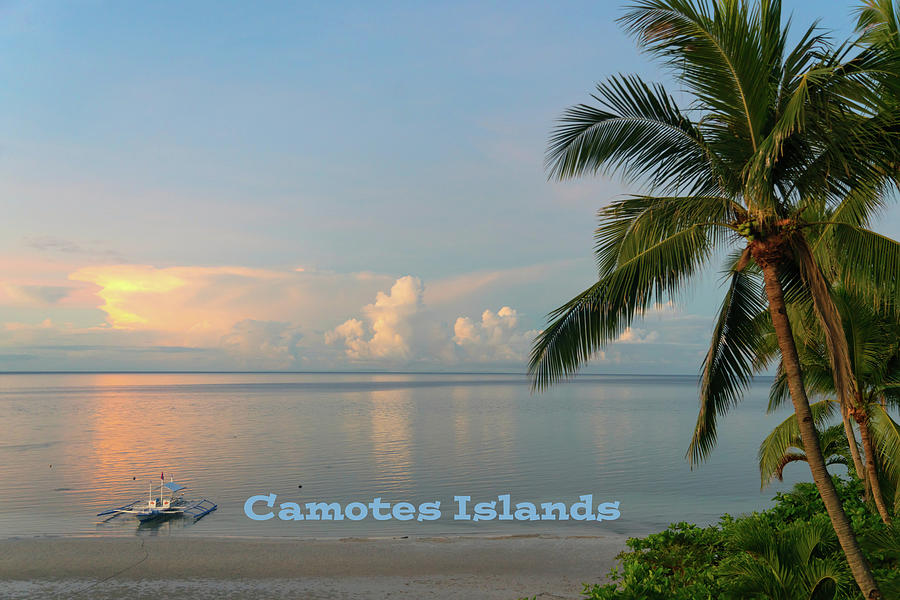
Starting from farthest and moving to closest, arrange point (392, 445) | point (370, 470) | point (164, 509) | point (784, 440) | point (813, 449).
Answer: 1. point (392, 445)
2. point (370, 470)
3. point (164, 509)
4. point (784, 440)
5. point (813, 449)

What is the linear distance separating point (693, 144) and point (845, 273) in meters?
2.42

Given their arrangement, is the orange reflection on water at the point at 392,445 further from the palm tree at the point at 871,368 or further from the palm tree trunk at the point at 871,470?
the palm tree trunk at the point at 871,470

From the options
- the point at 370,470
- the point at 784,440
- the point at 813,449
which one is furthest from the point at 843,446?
the point at 370,470

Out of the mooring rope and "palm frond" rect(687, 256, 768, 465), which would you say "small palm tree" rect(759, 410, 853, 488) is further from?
the mooring rope

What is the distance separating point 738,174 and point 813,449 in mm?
3414

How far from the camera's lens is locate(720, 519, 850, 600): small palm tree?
23.3 feet

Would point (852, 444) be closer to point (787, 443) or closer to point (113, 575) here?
point (787, 443)

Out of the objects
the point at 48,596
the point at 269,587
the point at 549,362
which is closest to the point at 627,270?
the point at 549,362

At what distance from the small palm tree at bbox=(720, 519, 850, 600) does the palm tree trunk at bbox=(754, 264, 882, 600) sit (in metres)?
0.24

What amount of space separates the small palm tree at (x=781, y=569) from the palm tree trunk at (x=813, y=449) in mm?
238

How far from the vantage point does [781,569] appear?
726 centimetres

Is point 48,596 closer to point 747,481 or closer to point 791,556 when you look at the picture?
point 791,556

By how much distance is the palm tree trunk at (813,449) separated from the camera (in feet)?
24.0

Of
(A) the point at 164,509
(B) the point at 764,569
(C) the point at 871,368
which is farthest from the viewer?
(A) the point at 164,509
